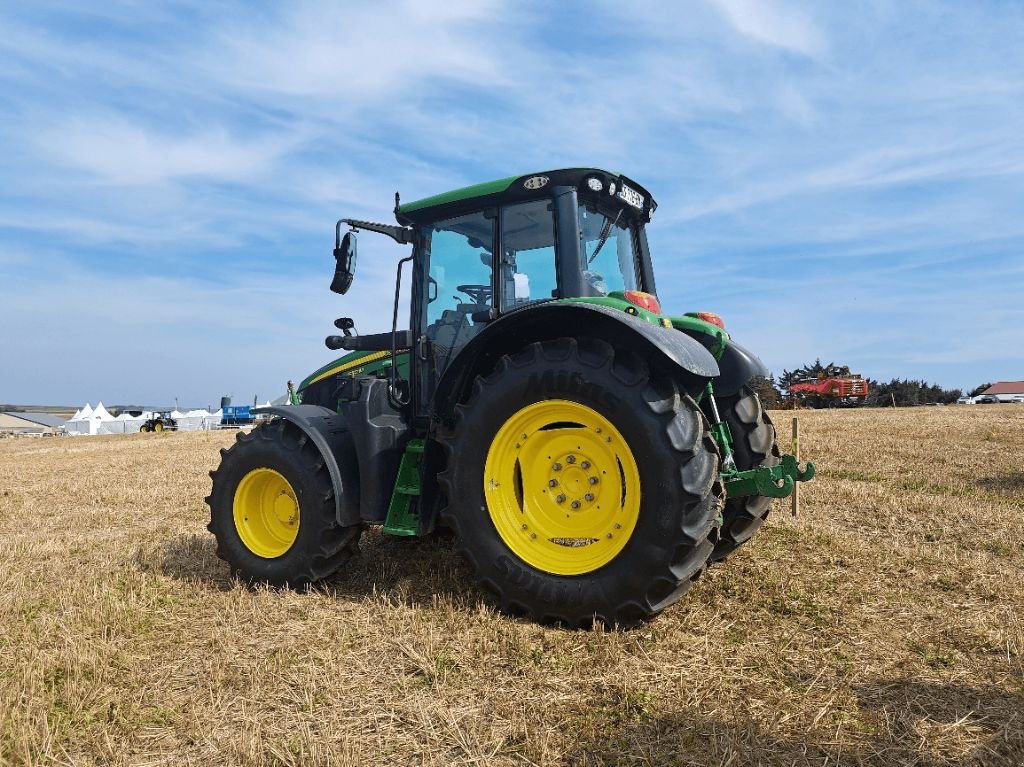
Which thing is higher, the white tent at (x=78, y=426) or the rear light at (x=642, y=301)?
the rear light at (x=642, y=301)

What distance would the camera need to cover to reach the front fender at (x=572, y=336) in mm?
3406

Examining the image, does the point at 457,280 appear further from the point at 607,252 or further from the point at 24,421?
the point at 24,421

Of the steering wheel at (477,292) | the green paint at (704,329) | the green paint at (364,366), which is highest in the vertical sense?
the steering wheel at (477,292)

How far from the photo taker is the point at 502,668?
3.09 metres

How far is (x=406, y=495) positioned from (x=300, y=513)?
2.33ft

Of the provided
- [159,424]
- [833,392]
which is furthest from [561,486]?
[159,424]

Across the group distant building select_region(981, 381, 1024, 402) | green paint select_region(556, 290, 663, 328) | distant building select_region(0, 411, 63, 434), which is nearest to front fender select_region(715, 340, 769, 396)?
green paint select_region(556, 290, 663, 328)

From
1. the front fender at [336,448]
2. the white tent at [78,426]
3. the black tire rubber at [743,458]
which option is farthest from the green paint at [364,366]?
the white tent at [78,426]

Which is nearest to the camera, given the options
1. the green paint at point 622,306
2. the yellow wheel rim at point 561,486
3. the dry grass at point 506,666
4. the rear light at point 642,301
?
the dry grass at point 506,666

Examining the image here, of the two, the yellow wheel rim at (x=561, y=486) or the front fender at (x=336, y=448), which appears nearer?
the yellow wheel rim at (x=561, y=486)

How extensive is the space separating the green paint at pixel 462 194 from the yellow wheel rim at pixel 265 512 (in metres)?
2.04

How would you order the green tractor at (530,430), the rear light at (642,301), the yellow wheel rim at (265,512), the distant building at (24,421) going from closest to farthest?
the green tractor at (530,430), the rear light at (642,301), the yellow wheel rim at (265,512), the distant building at (24,421)

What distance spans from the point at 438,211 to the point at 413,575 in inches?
97.0

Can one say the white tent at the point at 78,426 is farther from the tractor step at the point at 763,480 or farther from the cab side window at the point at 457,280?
the tractor step at the point at 763,480
